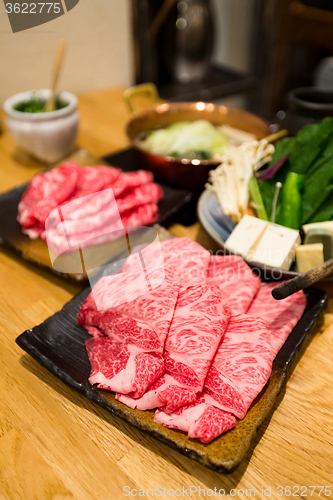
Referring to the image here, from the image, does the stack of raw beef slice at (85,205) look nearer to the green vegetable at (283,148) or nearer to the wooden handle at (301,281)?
the green vegetable at (283,148)

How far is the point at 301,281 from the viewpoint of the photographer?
984 mm

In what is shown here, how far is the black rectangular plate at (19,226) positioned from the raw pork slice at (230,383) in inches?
21.0

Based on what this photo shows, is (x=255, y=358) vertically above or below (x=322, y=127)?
below

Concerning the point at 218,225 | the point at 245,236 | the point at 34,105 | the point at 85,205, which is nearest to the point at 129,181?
the point at 85,205

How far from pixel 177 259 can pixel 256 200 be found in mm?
425

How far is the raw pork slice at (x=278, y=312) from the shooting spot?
1.01 metres

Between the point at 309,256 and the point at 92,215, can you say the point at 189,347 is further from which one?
the point at 92,215

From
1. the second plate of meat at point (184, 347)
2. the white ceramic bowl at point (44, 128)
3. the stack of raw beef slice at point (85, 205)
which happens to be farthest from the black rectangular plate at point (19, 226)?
the second plate of meat at point (184, 347)

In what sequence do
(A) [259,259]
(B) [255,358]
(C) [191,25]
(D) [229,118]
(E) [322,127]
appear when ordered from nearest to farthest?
(B) [255,358] → (A) [259,259] → (E) [322,127] → (D) [229,118] → (C) [191,25]

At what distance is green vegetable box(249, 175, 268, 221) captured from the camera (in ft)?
4.47

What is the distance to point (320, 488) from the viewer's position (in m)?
0.78

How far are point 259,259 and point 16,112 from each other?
52.4 inches

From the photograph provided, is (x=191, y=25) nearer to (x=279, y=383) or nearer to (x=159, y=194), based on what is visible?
(x=159, y=194)

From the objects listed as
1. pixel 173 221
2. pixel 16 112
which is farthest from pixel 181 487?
pixel 16 112
